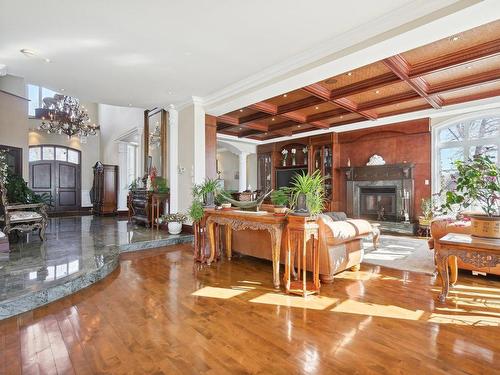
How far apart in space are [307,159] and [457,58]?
17.5 ft

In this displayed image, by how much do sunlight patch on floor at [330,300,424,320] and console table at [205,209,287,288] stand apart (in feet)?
2.62

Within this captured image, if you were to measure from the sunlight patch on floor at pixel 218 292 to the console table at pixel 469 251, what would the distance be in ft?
6.72

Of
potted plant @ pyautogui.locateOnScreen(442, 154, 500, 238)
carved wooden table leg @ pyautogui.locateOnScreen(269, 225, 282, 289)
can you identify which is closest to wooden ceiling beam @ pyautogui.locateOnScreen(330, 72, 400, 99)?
potted plant @ pyautogui.locateOnScreen(442, 154, 500, 238)

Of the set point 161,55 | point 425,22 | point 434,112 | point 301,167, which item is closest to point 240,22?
point 161,55

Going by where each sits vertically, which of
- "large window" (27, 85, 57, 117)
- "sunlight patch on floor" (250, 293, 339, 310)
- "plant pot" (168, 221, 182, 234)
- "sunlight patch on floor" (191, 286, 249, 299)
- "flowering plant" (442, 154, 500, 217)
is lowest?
"sunlight patch on floor" (250, 293, 339, 310)

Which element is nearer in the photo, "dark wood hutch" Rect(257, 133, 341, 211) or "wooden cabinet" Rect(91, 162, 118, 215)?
"dark wood hutch" Rect(257, 133, 341, 211)

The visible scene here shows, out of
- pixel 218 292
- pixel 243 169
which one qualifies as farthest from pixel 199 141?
pixel 243 169

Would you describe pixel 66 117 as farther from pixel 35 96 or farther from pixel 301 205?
pixel 301 205

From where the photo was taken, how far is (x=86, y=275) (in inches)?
126

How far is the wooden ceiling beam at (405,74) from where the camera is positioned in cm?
403

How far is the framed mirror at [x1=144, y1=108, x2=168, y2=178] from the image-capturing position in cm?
687

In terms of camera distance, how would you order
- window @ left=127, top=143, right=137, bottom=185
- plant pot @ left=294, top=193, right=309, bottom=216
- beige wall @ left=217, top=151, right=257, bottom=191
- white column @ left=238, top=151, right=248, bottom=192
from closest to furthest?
1. plant pot @ left=294, top=193, right=309, bottom=216
2. window @ left=127, top=143, right=137, bottom=185
3. white column @ left=238, top=151, right=248, bottom=192
4. beige wall @ left=217, top=151, right=257, bottom=191

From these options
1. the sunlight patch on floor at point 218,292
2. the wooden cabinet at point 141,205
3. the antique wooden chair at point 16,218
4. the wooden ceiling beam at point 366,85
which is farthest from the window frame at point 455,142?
the antique wooden chair at point 16,218

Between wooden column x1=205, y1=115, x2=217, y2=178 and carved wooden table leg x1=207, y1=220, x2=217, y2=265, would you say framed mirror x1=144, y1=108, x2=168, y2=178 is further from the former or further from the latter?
carved wooden table leg x1=207, y1=220, x2=217, y2=265
